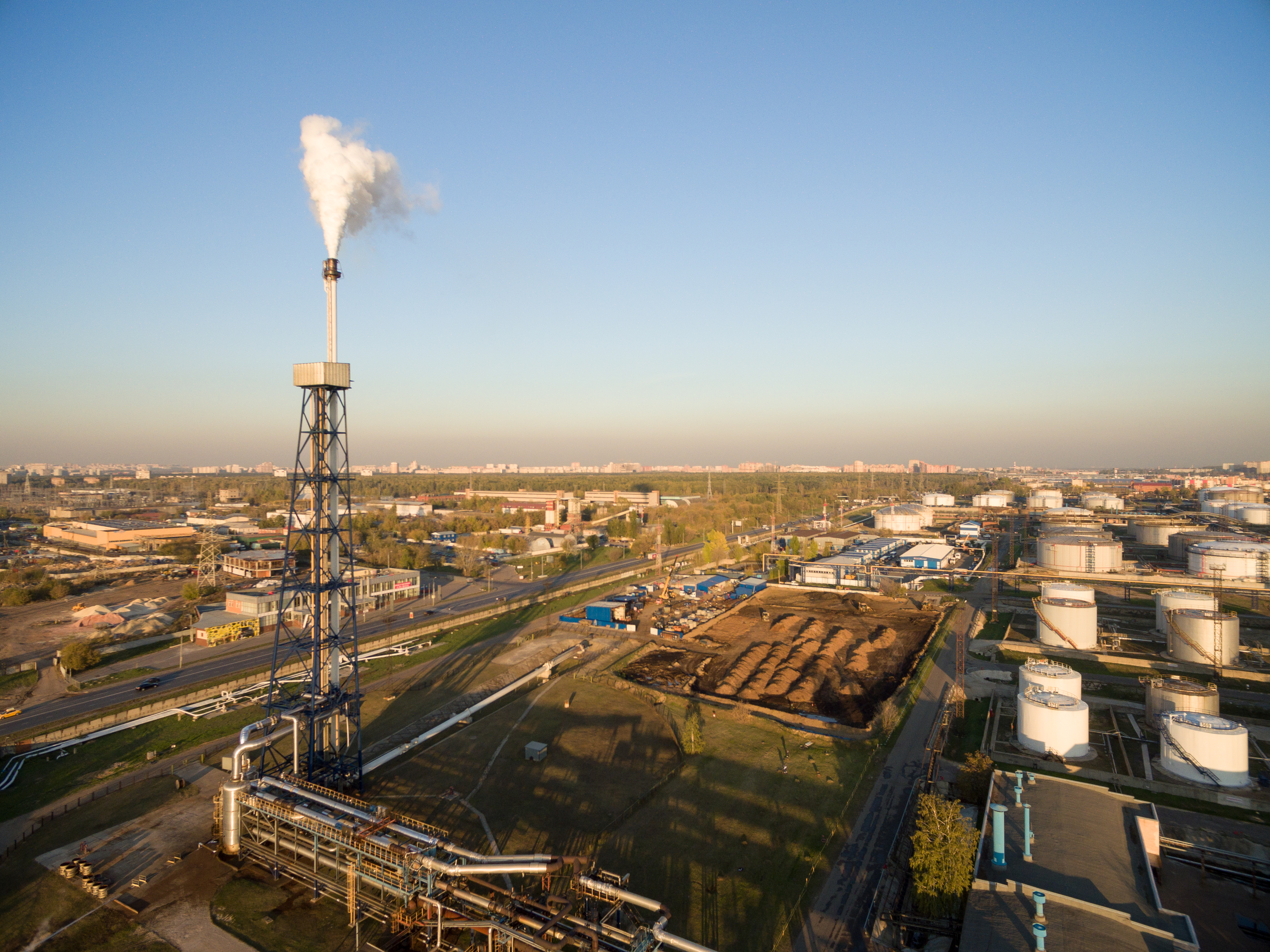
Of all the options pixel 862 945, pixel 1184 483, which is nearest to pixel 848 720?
pixel 862 945

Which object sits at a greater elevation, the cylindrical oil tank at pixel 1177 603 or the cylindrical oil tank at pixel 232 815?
the cylindrical oil tank at pixel 1177 603

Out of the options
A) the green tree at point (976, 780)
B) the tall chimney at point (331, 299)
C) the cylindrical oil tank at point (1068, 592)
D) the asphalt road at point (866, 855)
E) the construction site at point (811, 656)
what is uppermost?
the tall chimney at point (331, 299)

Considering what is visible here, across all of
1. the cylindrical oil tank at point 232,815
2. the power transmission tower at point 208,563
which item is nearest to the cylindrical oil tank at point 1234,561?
the cylindrical oil tank at point 232,815

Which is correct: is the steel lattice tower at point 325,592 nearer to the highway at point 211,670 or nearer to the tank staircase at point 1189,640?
the highway at point 211,670

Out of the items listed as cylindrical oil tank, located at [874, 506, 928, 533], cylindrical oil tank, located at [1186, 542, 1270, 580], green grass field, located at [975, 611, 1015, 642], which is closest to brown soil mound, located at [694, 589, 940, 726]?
green grass field, located at [975, 611, 1015, 642]

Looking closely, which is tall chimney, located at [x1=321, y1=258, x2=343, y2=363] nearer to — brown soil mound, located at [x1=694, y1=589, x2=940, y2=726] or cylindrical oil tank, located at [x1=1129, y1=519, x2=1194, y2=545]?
Answer: brown soil mound, located at [x1=694, y1=589, x2=940, y2=726]

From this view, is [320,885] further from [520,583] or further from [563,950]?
[520,583]

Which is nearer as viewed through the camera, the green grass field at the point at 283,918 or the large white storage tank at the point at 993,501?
the green grass field at the point at 283,918
